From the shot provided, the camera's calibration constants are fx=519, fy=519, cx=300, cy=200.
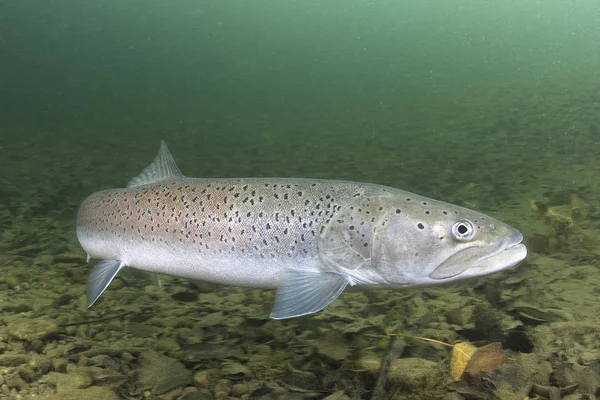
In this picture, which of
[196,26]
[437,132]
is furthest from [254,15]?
[437,132]

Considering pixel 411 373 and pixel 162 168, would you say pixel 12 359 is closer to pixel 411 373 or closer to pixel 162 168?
pixel 162 168

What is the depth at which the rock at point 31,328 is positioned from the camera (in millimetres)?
3301

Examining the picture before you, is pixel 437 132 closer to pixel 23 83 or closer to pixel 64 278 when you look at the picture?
pixel 64 278

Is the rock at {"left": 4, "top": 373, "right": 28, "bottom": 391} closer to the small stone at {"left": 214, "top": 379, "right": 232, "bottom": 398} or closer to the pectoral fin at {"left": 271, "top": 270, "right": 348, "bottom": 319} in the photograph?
the small stone at {"left": 214, "top": 379, "right": 232, "bottom": 398}

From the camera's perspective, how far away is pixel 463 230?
111 inches

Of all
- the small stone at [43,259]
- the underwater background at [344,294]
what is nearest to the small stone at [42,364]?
the underwater background at [344,294]

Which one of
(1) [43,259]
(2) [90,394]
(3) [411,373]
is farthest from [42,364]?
(1) [43,259]

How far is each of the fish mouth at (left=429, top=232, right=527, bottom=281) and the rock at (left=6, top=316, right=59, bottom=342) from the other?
2492 mm

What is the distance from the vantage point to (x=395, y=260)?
2898 millimetres

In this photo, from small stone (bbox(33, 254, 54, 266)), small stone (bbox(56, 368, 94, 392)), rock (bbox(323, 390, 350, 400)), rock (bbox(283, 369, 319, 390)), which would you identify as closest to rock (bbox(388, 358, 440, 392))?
rock (bbox(323, 390, 350, 400))

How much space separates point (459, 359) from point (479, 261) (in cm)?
52

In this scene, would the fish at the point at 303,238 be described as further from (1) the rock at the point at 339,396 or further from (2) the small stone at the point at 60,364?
(2) the small stone at the point at 60,364

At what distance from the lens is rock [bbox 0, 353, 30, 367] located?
9.55ft

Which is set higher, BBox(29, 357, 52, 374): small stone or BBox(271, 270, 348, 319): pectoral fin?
BBox(271, 270, 348, 319): pectoral fin
